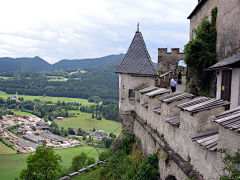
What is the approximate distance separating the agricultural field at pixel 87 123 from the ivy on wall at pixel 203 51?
92.0 m

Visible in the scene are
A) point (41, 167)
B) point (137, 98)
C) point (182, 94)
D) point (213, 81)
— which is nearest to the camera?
point (182, 94)

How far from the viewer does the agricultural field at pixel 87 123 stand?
11094 centimetres

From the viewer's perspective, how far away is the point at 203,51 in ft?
48.9

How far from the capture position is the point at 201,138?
4836 millimetres

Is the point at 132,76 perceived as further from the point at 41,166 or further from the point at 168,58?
the point at 41,166

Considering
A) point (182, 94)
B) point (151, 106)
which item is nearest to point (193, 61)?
point (151, 106)

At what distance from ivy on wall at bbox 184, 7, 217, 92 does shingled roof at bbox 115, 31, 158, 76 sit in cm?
322

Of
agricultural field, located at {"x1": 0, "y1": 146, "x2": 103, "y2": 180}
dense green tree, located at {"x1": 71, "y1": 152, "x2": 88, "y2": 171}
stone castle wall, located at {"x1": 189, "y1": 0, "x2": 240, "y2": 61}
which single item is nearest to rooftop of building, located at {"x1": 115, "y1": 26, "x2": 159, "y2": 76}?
stone castle wall, located at {"x1": 189, "y1": 0, "x2": 240, "y2": 61}

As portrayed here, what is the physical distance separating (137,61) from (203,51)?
469cm

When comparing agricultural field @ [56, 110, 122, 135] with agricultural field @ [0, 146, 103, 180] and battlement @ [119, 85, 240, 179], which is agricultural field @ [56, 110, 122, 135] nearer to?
agricultural field @ [0, 146, 103, 180]

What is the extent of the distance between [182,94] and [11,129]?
399 ft

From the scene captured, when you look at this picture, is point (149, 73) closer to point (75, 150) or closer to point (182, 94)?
point (182, 94)

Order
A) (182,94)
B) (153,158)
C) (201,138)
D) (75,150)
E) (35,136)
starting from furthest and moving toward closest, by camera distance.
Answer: (35,136)
(75,150)
(153,158)
(182,94)
(201,138)

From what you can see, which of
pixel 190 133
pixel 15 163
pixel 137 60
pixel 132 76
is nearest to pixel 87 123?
pixel 15 163
